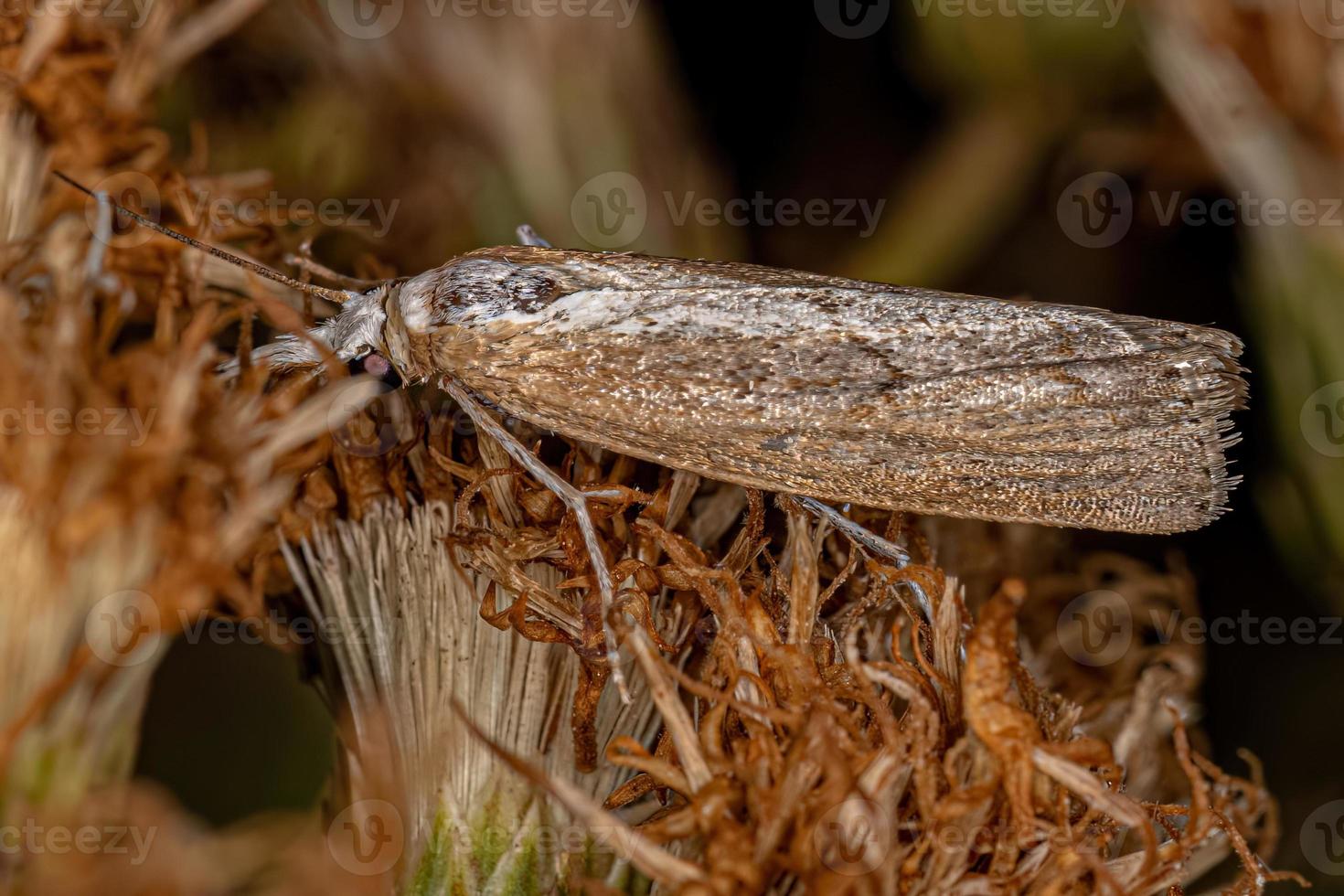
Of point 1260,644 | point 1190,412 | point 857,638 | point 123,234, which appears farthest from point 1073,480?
point 123,234

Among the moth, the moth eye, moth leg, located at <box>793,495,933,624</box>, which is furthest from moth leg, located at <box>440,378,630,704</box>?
moth leg, located at <box>793,495,933,624</box>

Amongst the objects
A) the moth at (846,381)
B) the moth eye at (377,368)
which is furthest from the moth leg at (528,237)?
the moth eye at (377,368)

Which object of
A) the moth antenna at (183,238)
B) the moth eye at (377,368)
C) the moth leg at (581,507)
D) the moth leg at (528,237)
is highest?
the moth leg at (528,237)

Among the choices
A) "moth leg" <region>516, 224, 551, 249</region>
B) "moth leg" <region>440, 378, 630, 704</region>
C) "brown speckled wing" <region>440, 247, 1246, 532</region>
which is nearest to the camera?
"moth leg" <region>440, 378, 630, 704</region>

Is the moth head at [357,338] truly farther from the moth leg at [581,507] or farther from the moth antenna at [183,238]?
the moth leg at [581,507]

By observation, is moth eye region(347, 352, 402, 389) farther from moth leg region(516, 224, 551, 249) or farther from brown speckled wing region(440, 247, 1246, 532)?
moth leg region(516, 224, 551, 249)

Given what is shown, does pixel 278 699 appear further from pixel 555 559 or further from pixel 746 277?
pixel 746 277

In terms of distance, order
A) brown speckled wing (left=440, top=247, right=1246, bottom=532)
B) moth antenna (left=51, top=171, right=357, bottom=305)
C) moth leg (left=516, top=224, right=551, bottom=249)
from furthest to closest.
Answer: moth leg (left=516, top=224, right=551, bottom=249), brown speckled wing (left=440, top=247, right=1246, bottom=532), moth antenna (left=51, top=171, right=357, bottom=305)
